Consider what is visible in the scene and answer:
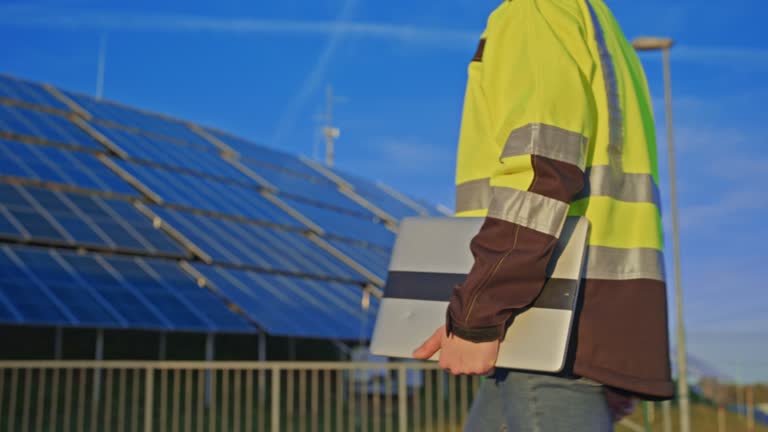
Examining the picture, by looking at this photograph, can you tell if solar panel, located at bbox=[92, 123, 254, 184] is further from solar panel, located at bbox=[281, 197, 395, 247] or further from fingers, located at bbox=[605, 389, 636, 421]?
fingers, located at bbox=[605, 389, 636, 421]

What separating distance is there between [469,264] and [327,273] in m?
15.0

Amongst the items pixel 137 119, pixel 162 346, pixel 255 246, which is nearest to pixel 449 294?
pixel 162 346

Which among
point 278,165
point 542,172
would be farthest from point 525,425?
point 278,165

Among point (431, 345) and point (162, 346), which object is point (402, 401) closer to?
point (431, 345)

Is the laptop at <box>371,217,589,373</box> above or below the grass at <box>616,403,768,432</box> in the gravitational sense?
above

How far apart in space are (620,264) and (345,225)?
63.3ft

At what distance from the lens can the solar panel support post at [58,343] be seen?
39.9 ft

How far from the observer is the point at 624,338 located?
6.83 ft

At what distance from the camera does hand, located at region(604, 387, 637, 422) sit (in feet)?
7.02

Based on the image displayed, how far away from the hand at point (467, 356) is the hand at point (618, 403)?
31 cm

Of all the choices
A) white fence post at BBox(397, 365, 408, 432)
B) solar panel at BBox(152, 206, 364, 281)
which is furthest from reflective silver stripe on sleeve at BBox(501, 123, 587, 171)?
solar panel at BBox(152, 206, 364, 281)

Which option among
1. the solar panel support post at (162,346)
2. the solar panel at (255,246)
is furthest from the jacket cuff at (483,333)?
the solar panel at (255,246)

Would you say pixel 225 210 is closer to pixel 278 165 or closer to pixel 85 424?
pixel 278 165

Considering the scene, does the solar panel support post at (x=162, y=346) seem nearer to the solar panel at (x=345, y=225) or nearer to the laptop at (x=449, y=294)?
the solar panel at (x=345, y=225)
